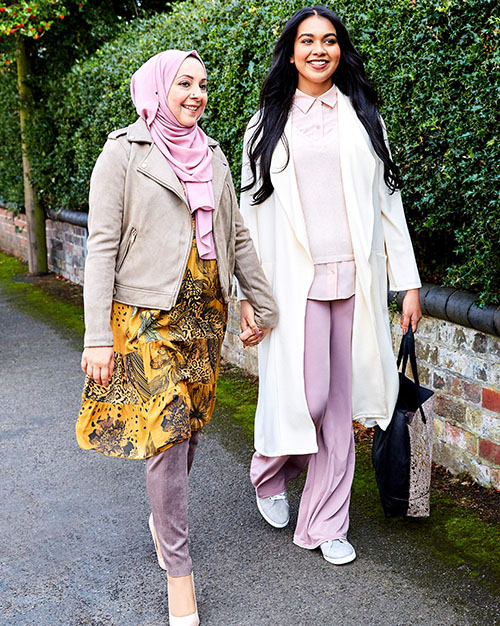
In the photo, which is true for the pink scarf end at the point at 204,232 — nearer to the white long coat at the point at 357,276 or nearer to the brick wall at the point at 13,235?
the white long coat at the point at 357,276

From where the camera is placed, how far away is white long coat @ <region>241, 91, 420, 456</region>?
2922 mm

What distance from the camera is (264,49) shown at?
15.0 feet

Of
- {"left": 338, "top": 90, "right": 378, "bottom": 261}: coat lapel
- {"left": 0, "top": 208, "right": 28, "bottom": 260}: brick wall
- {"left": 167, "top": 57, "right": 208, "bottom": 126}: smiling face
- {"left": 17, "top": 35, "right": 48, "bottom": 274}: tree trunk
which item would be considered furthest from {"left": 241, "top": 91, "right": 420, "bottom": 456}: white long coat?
{"left": 0, "top": 208, "right": 28, "bottom": 260}: brick wall

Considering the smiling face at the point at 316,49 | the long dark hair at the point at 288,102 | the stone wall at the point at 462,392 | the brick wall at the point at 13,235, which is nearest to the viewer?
the smiling face at the point at 316,49

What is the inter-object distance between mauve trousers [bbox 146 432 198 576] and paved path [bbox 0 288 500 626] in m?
0.26

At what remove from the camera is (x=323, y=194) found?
9.66ft

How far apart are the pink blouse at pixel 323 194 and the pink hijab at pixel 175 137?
417 millimetres

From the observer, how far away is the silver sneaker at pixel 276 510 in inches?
133

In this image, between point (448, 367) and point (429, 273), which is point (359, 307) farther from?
point (429, 273)

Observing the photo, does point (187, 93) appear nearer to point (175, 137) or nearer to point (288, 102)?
point (175, 137)

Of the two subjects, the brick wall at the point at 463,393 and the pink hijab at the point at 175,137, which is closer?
the pink hijab at the point at 175,137

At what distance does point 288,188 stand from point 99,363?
977mm

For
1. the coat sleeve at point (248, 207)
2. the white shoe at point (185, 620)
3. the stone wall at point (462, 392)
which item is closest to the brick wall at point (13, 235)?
the stone wall at point (462, 392)

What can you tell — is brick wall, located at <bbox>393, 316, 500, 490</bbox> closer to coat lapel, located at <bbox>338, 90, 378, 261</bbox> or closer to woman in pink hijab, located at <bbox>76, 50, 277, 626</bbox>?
coat lapel, located at <bbox>338, 90, 378, 261</bbox>
